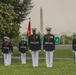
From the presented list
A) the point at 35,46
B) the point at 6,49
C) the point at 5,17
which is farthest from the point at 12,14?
the point at 35,46

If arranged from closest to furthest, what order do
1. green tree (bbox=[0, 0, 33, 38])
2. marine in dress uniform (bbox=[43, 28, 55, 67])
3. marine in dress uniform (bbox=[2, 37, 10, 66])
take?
1. marine in dress uniform (bbox=[43, 28, 55, 67])
2. marine in dress uniform (bbox=[2, 37, 10, 66])
3. green tree (bbox=[0, 0, 33, 38])

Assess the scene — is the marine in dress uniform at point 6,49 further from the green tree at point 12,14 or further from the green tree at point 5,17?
the green tree at point 5,17

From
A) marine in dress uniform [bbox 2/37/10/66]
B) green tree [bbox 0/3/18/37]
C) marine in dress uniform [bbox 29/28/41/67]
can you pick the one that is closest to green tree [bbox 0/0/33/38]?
green tree [bbox 0/3/18/37]

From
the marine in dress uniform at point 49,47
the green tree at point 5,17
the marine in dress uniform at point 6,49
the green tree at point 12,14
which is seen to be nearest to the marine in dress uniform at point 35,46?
the marine in dress uniform at point 49,47

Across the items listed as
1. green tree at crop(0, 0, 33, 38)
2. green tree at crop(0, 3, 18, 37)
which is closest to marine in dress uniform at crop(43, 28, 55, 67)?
green tree at crop(0, 0, 33, 38)

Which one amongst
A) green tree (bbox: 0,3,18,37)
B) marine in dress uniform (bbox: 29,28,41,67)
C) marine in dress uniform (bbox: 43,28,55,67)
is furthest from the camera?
green tree (bbox: 0,3,18,37)

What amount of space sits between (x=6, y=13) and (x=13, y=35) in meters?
6.50

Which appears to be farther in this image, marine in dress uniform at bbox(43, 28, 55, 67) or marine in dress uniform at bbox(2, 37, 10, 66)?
marine in dress uniform at bbox(2, 37, 10, 66)

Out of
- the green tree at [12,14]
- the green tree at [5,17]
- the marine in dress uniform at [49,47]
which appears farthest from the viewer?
the green tree at [12,14]

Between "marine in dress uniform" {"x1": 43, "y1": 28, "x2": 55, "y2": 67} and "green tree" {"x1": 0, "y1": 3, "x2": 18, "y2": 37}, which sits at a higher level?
"green tree" {"x1": 0, "y1": 3, "x2": 18, "y2": 37}

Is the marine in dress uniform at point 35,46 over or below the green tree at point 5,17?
below

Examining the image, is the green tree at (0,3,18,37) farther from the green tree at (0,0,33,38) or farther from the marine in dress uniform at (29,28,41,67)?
the marine in dress uniform at (29,28,41,67)

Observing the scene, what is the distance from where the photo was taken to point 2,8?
40.4 metres

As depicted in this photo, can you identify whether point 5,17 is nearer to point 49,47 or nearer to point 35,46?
point 35,46
